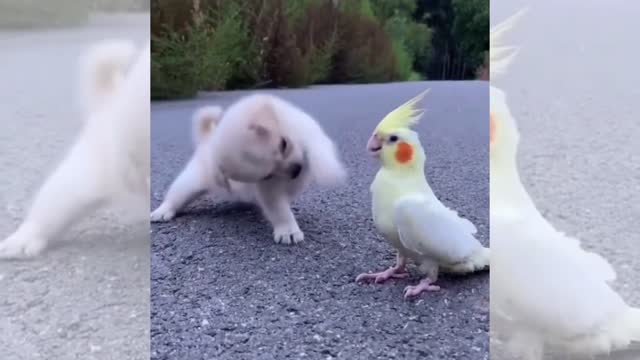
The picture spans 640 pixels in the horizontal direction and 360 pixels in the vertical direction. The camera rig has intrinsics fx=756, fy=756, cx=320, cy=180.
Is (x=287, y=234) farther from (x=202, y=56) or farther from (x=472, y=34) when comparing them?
(x=472, y=34)

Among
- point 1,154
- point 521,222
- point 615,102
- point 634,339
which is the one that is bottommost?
point 634,339

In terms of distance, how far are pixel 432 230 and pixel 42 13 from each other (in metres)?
0.88

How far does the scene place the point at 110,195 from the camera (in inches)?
58.7

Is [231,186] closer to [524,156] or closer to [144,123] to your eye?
[144,123]

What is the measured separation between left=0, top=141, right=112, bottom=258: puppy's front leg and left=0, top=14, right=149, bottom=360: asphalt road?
2 centimetres

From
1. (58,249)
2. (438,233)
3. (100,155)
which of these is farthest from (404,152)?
(58,249)

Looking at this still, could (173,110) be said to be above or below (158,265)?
above

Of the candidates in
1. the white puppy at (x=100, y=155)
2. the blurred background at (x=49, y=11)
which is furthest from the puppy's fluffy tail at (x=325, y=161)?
the blurred background at (x=49, y=11)

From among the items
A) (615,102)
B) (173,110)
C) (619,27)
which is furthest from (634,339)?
(173,110)

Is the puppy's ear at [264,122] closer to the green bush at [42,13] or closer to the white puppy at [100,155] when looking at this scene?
the white puppy at [100,155]

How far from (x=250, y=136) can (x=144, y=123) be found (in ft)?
0.69

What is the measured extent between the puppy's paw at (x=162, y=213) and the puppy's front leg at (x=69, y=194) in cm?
12

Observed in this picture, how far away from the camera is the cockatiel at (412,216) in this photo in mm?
1419

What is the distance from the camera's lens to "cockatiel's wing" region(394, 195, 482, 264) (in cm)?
142
